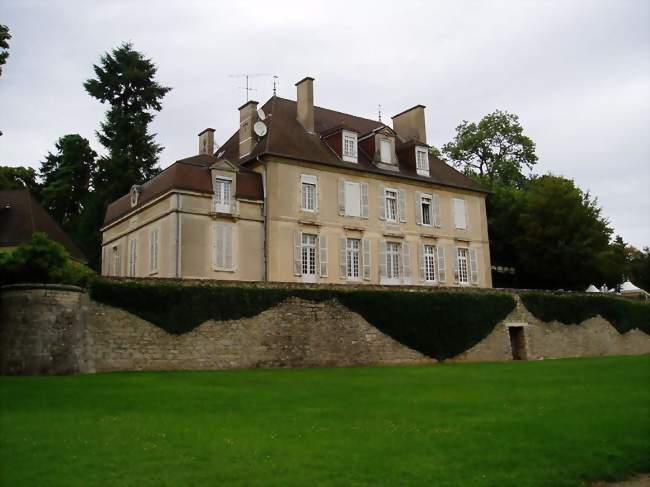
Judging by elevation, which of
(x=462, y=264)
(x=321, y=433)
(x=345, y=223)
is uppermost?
(x=345, y=223)

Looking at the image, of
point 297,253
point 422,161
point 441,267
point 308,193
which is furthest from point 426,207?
point 297,253

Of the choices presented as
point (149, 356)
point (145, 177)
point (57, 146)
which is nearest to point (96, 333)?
point (149, 356)

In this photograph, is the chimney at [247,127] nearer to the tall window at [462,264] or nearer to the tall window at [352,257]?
the tall window at [352,257]

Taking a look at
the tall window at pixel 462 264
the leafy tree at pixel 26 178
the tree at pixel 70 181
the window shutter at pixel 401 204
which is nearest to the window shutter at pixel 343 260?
the window shutter at pixel 401 204

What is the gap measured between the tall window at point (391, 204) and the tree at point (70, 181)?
18071 mm

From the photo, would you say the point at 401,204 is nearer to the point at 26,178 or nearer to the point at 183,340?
the point at 183,340

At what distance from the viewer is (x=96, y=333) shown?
20156mm

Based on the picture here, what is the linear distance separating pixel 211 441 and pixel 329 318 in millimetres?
15141

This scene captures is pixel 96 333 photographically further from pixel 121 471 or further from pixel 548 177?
pixel 548 177

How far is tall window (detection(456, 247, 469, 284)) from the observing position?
34.1 metres

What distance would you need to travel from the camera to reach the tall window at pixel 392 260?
31734mm

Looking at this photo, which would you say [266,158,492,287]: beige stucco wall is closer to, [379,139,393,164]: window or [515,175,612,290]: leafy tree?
[379,139,393,164]: window

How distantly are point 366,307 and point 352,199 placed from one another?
7299 mm

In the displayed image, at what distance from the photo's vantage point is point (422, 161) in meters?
34.8
